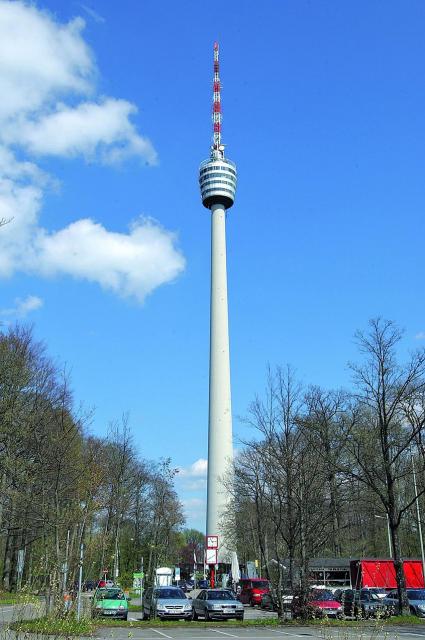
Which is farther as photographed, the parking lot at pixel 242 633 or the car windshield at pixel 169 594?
the car windshield at pixel 169 594

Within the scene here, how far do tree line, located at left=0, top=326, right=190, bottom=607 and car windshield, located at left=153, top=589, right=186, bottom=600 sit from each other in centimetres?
185

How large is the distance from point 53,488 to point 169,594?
9.56 metres

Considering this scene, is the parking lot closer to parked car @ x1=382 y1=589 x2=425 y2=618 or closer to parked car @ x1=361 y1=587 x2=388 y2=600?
parked car @ x1=382 y1=589 x2=425 y2=618

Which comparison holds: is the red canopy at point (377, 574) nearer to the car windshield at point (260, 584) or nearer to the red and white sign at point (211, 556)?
the car windshield at point (260, 584)

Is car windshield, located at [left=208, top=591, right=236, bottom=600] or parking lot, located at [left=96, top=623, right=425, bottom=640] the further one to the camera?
car windshield, located at [left=208, top=591, right=236, bottom=600]

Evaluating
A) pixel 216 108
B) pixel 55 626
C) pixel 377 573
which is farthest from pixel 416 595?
pixel 216 108

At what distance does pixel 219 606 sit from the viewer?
91.5 ft

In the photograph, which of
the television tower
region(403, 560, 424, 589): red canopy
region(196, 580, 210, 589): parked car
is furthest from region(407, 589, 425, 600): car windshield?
the television tower

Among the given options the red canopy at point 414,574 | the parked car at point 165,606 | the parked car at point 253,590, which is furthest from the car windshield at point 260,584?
the parked car at point 165,606

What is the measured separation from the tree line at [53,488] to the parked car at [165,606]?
2.36 meters

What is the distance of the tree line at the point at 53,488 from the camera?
1798 cm

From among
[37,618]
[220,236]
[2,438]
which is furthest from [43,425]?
[220,236]

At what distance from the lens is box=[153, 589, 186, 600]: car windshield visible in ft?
94.3

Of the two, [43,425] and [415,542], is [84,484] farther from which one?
[415,542]
